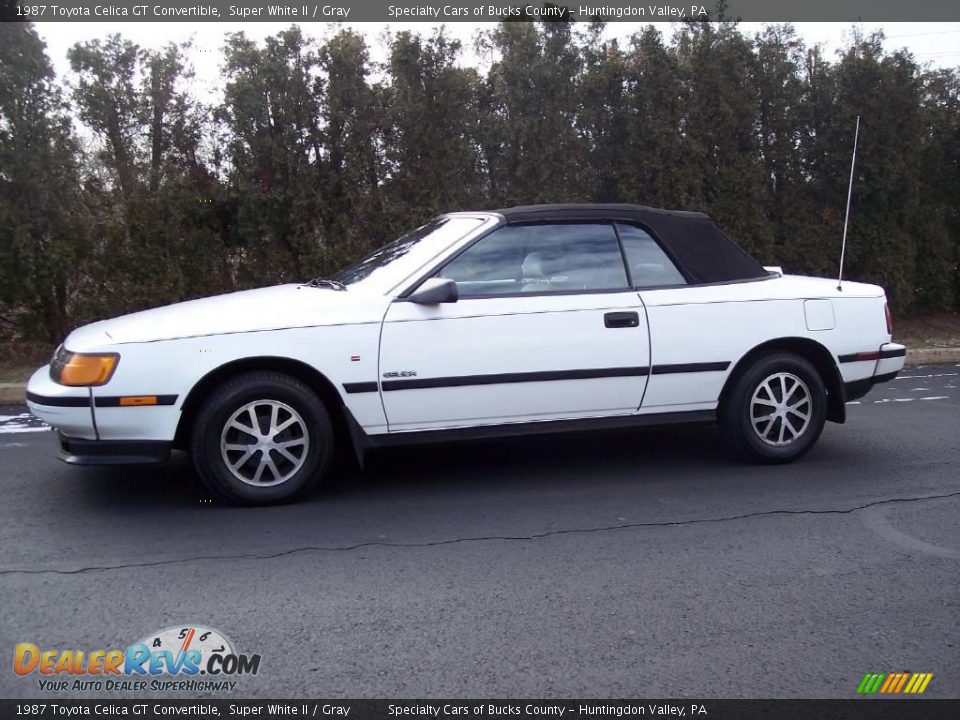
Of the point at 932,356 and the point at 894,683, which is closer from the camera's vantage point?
the point at 894,683

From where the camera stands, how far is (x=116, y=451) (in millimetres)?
4406

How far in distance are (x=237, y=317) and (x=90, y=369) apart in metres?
0.75

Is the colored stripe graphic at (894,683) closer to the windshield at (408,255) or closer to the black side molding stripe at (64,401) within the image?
the windshield at (408,255)

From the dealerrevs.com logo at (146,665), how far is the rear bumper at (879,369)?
402 centimetres

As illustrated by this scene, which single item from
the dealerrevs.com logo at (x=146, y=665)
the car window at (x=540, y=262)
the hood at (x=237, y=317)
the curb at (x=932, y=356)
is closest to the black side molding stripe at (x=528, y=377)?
the hood at (x=237, y=317)

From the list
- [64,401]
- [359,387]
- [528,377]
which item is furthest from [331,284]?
[64,401]

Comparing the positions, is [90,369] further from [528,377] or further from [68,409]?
[528,377]

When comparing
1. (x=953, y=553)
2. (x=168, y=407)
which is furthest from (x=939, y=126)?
(x=168, y=407)

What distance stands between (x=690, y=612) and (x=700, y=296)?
7.53 feet

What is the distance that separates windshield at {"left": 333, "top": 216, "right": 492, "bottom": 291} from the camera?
4.94 metres

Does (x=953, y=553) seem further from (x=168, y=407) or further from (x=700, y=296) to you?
(x=168, y=407)

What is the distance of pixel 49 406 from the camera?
439cm

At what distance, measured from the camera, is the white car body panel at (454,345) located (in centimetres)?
440
